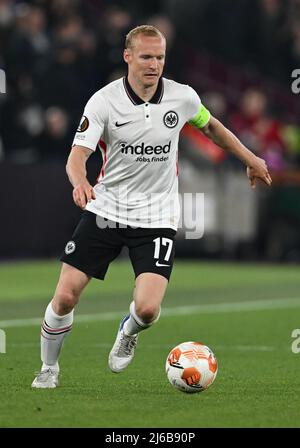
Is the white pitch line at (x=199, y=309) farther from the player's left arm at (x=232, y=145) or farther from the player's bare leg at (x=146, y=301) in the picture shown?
the player's left arm at (x=232, y=145)

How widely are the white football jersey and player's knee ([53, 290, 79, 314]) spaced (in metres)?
0.62

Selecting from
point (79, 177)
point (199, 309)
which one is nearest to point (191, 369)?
point (79, 177)

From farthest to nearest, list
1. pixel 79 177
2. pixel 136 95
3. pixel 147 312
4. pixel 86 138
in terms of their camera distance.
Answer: pixel 136 95 < pixel 147 312 < pixel 86 138 < pixel 79 177

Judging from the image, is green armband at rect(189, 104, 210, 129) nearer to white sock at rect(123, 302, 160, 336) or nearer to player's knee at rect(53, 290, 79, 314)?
white sock at rect(123, 302, 160, 336)

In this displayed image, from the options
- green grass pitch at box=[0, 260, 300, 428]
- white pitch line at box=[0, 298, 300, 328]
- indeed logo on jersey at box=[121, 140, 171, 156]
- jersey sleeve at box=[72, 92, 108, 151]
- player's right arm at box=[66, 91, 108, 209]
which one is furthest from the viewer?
white pitch line at box=[0, 298, 300, 328]

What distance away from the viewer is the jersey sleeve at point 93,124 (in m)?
8.63

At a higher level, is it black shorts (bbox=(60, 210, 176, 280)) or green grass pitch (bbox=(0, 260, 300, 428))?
black shorts (bbox=(60, 210, 176, 280))

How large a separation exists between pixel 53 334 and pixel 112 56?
13.3 meters

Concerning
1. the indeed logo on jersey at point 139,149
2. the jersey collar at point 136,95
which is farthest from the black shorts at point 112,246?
the jersey collar at point 136,95

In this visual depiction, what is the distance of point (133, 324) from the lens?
30.0ft

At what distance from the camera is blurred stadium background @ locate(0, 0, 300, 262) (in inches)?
815

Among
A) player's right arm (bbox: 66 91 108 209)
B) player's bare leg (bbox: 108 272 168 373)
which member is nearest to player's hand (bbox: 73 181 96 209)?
player's right arm (bbox: 66 91 108 209)

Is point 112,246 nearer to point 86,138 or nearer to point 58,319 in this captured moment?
point 58,319
